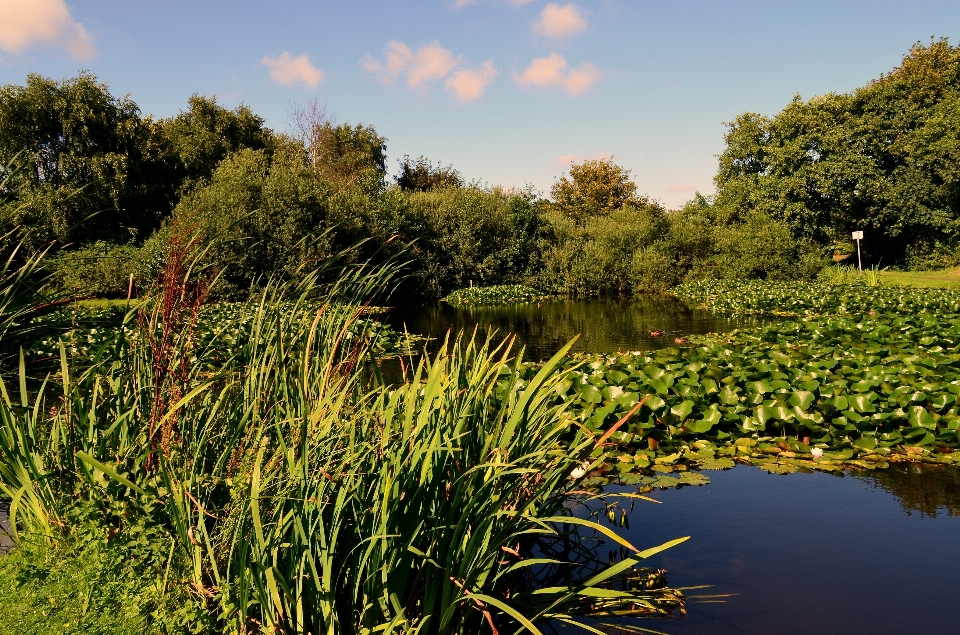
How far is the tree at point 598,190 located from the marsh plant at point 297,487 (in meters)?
47.7

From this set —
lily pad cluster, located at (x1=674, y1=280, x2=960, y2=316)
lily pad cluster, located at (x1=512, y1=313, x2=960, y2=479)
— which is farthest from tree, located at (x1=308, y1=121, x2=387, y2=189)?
lily pad cluster, located at (x1=512, y1=313, x2=960, y2=479)

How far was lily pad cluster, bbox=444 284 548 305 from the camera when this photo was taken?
30109 millimetres

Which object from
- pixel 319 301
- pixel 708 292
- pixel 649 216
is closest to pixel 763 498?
pixel 319 301

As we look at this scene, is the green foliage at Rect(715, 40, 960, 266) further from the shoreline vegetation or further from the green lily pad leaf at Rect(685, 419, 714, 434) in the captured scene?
the green lily pad leaf at Rect(685, 419, 714, 434)

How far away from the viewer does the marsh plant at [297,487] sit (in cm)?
256

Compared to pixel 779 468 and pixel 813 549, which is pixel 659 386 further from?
pixel 813 549

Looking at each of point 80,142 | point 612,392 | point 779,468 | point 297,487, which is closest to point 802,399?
point 779,468

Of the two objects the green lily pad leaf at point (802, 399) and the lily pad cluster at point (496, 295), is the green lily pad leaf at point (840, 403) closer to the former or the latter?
the green lily pad leaf at point (802, 399)

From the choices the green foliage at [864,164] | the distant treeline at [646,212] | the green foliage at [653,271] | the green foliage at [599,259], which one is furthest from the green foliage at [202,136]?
the green foliage at [864,164]

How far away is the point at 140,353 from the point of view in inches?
130

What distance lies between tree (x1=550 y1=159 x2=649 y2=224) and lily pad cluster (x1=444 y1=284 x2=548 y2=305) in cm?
1888

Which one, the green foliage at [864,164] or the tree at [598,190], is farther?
the tree at [598,190]

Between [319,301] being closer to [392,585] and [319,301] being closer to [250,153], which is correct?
[392,585]

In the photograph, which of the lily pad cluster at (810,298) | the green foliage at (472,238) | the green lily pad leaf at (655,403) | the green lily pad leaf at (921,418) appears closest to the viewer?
the green lily pad leaf at (921,418)
